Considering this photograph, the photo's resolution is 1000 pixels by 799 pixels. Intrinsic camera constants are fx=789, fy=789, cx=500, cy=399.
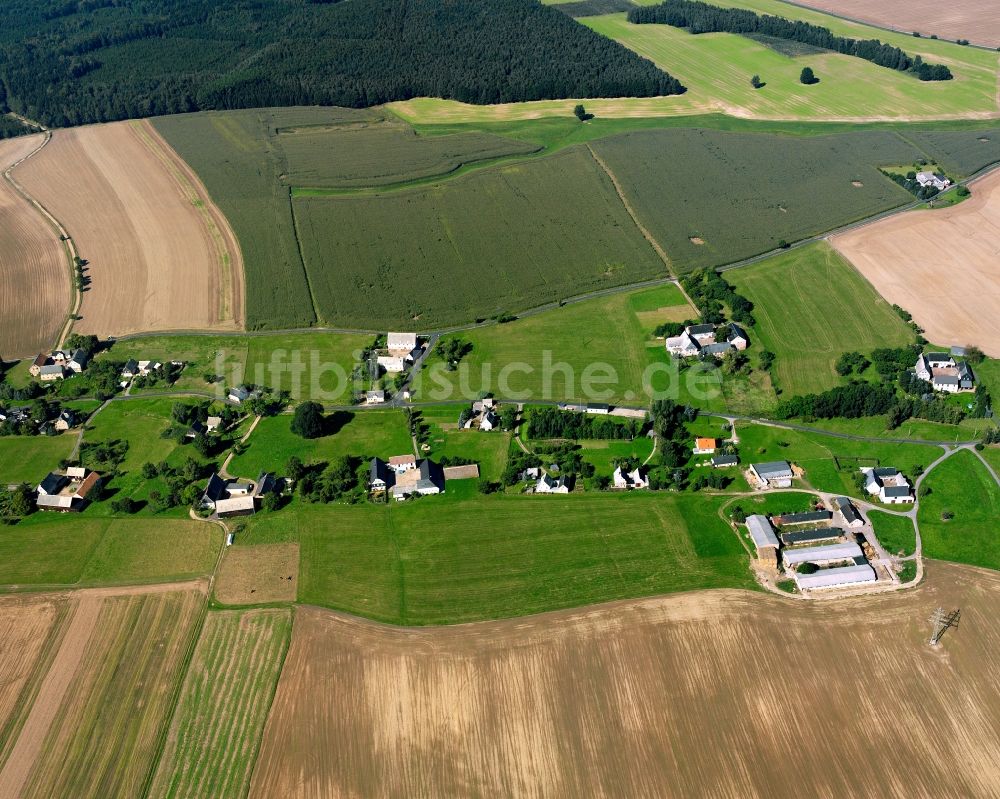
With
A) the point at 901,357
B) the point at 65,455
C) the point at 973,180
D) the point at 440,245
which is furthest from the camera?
the point at 973,180

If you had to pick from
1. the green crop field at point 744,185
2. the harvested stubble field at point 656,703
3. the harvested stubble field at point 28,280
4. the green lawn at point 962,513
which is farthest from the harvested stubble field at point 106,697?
the green crop field at point 744,185

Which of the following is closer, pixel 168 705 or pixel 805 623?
pixel 168 705

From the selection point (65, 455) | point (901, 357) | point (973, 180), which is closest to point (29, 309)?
point (65, 455)

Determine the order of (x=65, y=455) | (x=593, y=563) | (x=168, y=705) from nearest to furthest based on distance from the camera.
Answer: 1. (x=168, y=705)
2. (x=593, y=563)
3. (x=65, y=455)

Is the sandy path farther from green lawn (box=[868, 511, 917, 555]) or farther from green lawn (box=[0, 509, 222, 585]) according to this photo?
green lawn (box=[868, 511, 917, 555])

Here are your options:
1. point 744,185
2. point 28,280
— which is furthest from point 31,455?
point 744,185

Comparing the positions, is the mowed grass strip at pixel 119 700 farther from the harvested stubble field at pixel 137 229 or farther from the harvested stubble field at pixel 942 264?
the harvested stubble field at pixel 942 264

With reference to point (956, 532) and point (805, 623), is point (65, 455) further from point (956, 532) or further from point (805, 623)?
point (956, 532)
